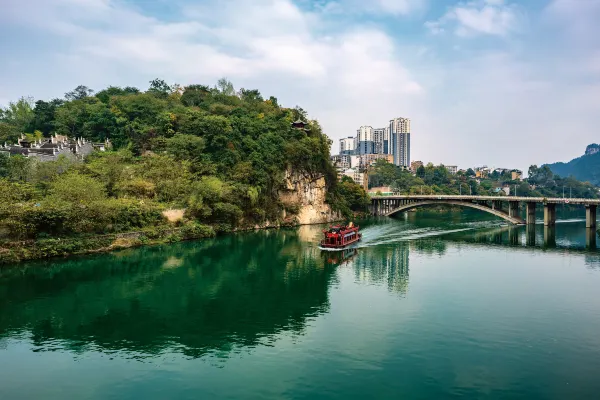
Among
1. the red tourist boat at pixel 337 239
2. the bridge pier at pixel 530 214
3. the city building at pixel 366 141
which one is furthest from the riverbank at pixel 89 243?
the city building at pixel 366 141

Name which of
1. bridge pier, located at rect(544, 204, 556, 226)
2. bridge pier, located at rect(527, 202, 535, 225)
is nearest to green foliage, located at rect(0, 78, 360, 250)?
bridge pier, located at rect(527, 202, 535, 225)

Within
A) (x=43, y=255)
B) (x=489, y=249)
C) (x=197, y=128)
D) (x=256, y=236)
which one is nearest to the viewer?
(x=43, y=255)

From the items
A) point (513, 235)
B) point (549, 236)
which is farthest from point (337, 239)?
point (549, 236)

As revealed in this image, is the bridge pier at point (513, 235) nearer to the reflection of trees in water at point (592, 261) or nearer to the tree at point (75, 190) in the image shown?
the reflection of trees in water at point (592, 261)

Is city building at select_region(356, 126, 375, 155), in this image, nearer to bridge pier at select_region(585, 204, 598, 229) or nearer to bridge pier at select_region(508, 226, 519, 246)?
bridge pier at select_region(508, 226, 519, 246)

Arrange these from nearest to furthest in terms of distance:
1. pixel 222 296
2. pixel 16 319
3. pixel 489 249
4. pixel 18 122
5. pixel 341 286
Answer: pixel 16 319, pixel 222 296, pixel 341 286, pixel 489 249, pixel 18 122

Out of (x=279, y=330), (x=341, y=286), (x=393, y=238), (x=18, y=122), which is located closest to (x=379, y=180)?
(x=393, y=238)

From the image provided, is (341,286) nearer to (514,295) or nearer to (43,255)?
(514,295)
